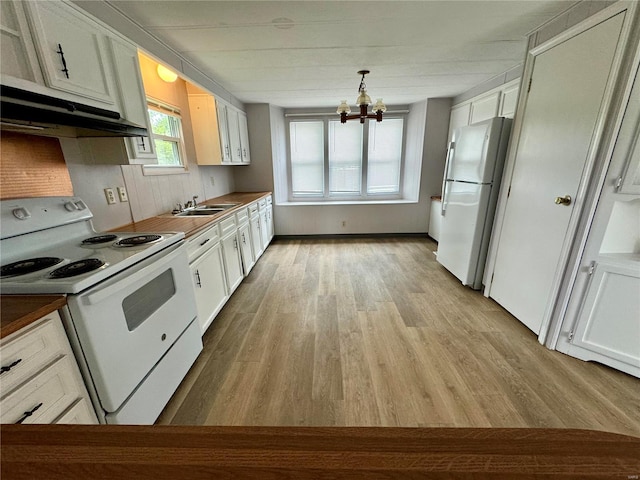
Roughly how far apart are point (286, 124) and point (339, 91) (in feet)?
4.76

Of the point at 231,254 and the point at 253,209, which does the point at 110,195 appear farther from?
the point at 253,209

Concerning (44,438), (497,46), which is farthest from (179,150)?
(497,46)

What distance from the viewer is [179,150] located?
9.45 feet

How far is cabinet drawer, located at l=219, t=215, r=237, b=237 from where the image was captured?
2.47 meters

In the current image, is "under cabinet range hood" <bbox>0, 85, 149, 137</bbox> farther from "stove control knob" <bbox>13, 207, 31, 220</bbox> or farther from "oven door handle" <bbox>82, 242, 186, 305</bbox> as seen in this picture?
"oven door handle" <bbox>82, 242, 186, 305</bbox>

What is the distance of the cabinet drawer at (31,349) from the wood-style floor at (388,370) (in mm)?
798

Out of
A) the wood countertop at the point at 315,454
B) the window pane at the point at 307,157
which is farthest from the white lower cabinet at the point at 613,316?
the window pane at the point at 307,157

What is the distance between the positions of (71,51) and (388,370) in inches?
102

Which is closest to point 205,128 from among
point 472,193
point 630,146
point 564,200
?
point 472,193

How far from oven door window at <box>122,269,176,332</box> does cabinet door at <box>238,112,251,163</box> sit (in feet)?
9.66

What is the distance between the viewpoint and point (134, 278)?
4.01ft

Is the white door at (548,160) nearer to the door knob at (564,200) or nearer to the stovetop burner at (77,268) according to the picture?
the door knob at (564,200)

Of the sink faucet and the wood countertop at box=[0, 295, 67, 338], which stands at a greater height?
the sink faucet

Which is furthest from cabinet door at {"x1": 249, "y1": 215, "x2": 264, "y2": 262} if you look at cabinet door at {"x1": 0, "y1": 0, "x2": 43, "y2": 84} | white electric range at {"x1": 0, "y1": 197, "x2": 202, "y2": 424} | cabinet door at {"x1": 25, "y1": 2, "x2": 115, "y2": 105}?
cabinet door at {"x1": 0, "y1": 0, "x2": 43, "y2": 84}
